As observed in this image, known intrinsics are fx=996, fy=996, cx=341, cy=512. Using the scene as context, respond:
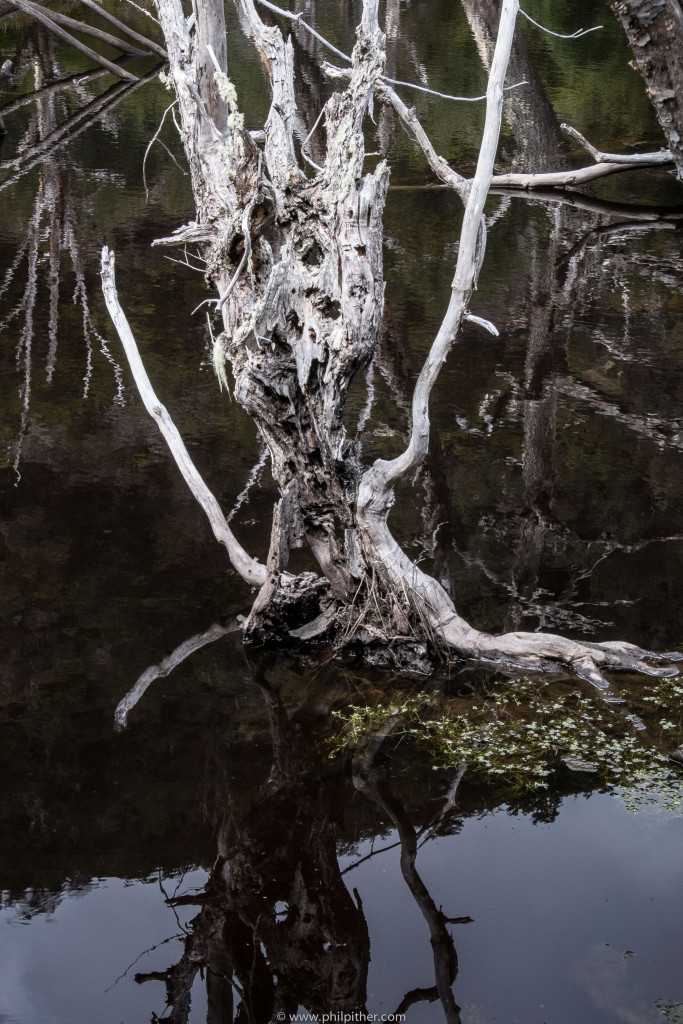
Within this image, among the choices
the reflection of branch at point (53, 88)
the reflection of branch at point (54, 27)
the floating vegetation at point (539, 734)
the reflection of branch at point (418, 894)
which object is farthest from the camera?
the reflection of branch at point (53, 88)

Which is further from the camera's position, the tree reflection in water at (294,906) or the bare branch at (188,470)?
the bare branch at (188,470)

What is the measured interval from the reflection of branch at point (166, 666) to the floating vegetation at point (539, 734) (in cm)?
85

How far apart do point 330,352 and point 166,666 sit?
1650 mm

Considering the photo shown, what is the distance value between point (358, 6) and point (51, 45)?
720 cm

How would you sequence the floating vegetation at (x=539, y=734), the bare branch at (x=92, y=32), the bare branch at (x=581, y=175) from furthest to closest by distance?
the bare branch at (x=92, y=32) → the bare branch at (x=581, y=175) → the floating vegetation at (x=539, y=734)

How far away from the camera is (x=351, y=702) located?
14.4 ft

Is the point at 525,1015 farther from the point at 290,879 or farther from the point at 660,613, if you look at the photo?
the point at 660,613

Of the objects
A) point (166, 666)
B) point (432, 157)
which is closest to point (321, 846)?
point (166, 666)

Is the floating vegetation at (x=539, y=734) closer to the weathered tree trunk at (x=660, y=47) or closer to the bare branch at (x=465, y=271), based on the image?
the bare branch at (x=465, y=271)

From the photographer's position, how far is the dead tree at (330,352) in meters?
4.09

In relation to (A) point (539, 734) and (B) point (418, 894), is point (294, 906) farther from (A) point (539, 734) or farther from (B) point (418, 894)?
(A) point (539, 734)

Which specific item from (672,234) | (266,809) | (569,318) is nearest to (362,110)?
(266,809)

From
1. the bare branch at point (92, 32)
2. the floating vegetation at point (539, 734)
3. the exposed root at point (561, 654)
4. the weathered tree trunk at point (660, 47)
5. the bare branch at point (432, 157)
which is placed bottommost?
the floating vegetation at point (539, 734)


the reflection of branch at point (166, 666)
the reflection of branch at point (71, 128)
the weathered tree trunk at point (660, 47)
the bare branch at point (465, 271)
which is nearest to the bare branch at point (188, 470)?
the reflection of branch at point (166, 666)
